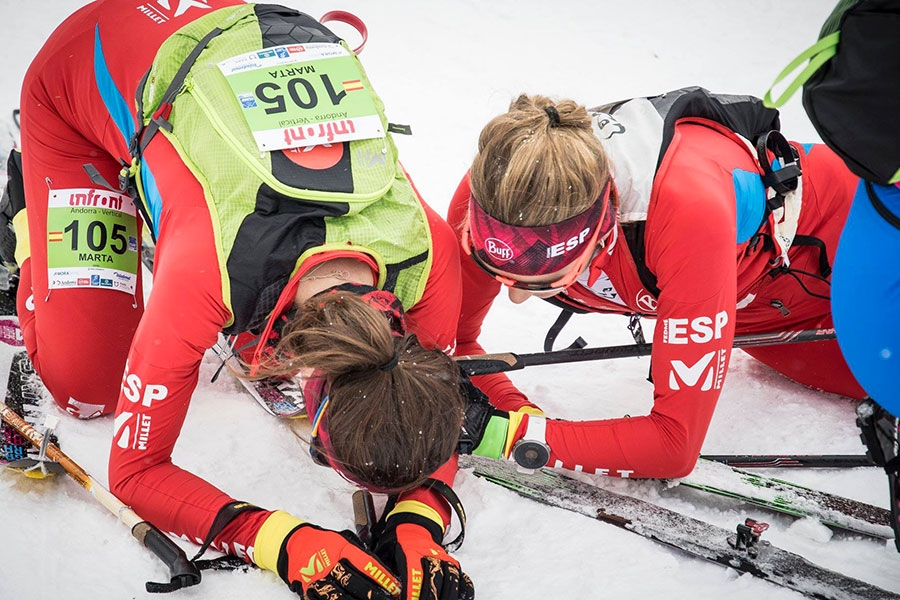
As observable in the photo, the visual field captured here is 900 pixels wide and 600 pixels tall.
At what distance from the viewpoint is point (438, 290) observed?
2420mm

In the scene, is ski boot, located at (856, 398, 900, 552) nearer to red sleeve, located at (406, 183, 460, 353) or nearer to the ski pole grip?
red sleeve, located at (406, 183, 460, 353)

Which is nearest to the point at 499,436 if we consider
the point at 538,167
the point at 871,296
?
the point at 538,167

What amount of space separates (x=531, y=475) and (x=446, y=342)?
1.98ft

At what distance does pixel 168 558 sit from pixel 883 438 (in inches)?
72.9

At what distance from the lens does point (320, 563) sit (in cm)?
209

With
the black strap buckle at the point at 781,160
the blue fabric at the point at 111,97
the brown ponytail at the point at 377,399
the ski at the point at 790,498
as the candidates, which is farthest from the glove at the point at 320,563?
the black strap buckle at the point at 781,160

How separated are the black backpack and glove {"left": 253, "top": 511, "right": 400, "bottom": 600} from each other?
1463 millimetres

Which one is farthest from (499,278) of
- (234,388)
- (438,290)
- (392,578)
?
(234,388)

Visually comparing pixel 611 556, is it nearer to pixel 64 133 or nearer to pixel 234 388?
pixel 234 388

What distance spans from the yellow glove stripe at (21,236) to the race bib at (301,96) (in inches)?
56.3

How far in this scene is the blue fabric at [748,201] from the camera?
2.51 metres

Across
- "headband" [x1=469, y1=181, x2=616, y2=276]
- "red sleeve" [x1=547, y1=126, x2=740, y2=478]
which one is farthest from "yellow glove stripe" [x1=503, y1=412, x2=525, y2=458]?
"headband" [x1=469, y1=181, x2=616, y2=276]

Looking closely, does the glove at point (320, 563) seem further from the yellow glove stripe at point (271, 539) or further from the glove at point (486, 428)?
the glove at point (486, 428)

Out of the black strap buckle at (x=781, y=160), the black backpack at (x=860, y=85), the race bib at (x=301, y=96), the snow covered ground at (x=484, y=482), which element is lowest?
the snow covered ground at (x=484, y=482)
